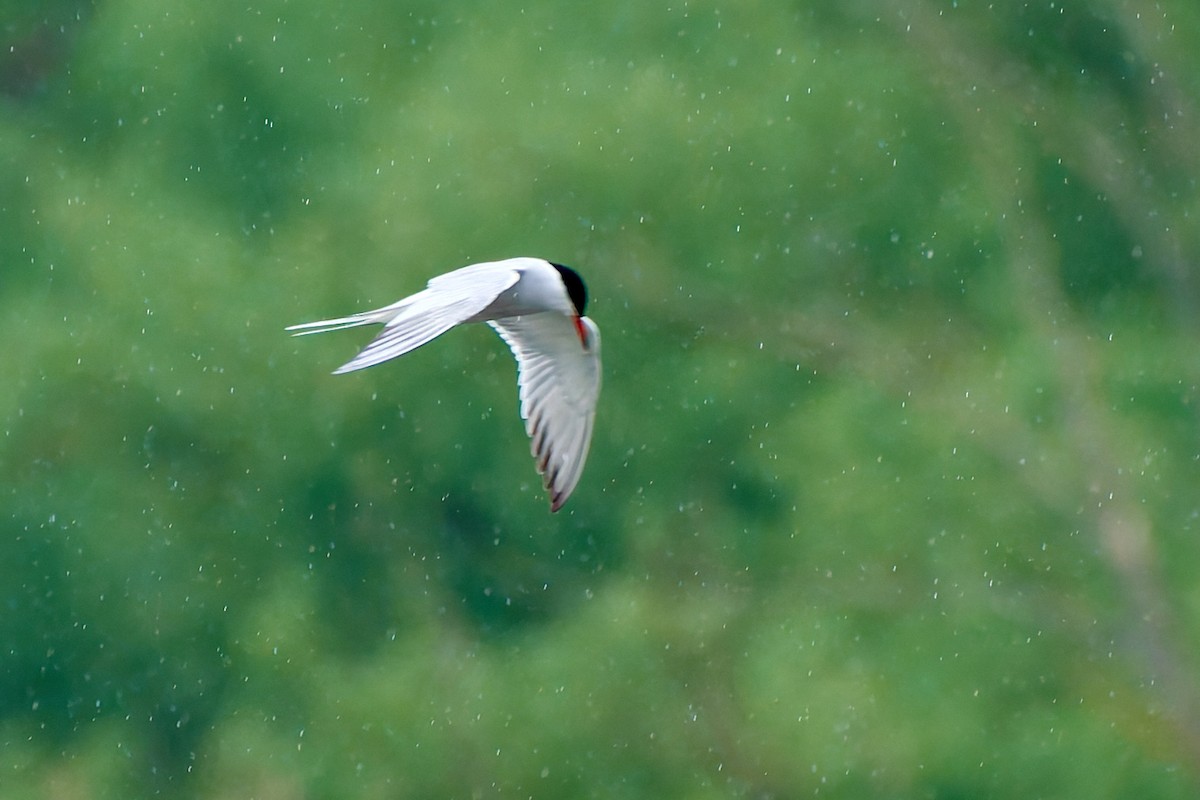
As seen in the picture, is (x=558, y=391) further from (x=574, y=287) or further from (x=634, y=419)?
(x=634, y=419)

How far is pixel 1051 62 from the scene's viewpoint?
560 centimetres

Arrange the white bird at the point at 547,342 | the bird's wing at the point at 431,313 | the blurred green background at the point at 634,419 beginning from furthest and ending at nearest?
the blurred green background at the point at 634,419
the white bird at the point at 547,342
the bird's wing at the point at 431,313

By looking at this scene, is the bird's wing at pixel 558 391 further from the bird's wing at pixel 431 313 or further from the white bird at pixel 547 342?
the bird's wing at pixel 431 313

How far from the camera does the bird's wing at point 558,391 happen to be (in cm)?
266

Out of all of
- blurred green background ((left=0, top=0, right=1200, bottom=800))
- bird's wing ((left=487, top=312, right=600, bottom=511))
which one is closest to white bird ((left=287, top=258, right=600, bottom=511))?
bird's wing ((left=487, top=312, right=600, bottom=511))

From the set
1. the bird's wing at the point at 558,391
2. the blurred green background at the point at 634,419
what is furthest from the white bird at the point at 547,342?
the blurred green background at the point at 634,419

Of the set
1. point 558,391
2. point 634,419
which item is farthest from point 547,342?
point 634,419

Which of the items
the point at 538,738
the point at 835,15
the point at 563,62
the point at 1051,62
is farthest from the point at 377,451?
the point at 1051,62

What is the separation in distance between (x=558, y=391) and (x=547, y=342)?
Result: 13 cm

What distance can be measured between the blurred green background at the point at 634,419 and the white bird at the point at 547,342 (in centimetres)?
240

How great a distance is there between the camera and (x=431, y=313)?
197 centimetres

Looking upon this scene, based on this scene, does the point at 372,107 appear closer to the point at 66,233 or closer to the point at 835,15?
the point at 66,233

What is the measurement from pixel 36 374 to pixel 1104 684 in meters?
3.48

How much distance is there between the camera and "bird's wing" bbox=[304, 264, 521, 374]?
5.82 feet
